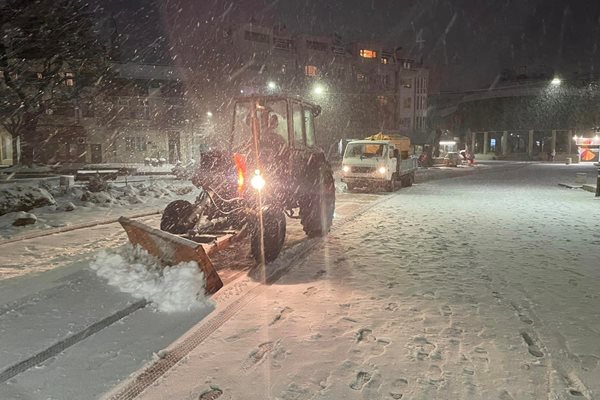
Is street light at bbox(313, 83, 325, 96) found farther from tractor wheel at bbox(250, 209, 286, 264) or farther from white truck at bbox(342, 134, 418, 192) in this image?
tractor wheel at bbox(250, 209, 286, 264)

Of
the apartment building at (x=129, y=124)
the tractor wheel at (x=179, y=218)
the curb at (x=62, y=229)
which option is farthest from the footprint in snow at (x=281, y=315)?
the apartment building at (x=129, y=124)

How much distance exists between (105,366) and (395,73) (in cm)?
6552

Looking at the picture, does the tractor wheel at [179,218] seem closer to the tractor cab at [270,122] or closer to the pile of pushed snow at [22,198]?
the tractor cab at [270,122]

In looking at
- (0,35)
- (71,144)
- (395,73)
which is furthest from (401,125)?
(0,35)

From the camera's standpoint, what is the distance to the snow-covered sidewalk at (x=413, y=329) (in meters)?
3.71

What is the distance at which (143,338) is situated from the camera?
458 centimetres

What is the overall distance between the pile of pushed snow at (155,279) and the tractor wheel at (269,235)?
1.57 metres

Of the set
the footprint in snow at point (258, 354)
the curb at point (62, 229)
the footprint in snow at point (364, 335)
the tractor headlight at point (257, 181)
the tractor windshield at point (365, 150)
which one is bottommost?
the footprint in snow at point (258, 354)

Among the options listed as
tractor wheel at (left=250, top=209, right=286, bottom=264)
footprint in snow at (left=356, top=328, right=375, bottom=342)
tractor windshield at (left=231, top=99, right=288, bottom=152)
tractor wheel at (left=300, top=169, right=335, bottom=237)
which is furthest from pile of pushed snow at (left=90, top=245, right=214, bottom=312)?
tractor wheel at (left=300, top=169, right=335, bottom=237)

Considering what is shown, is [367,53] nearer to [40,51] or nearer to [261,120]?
[40,51]

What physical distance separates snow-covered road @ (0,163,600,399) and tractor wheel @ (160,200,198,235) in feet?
3.06

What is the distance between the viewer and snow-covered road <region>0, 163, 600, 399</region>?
3.74 meters

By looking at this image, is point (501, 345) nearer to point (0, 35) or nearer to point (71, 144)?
point (0, 35)

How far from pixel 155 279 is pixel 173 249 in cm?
41
